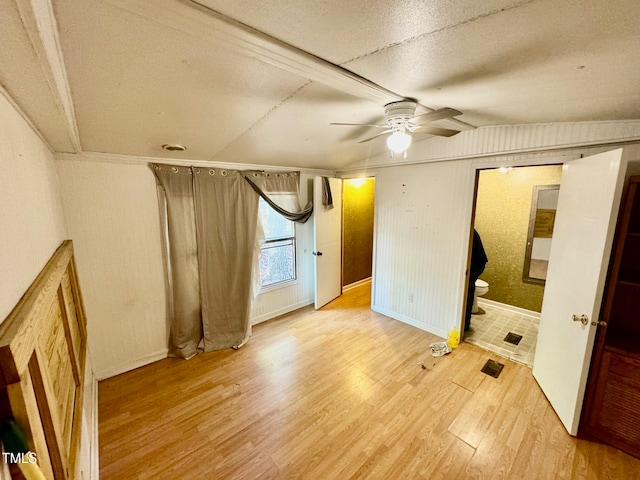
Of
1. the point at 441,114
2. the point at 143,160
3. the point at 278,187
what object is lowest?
the point at 278,187

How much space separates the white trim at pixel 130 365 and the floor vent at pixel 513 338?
152 inches

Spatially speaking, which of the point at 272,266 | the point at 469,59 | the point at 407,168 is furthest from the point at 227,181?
the point at 469,59

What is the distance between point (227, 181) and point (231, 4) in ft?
7.05

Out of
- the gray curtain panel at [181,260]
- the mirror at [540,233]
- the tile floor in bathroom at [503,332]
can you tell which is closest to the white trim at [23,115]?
the gray curtain panel at [181,260]

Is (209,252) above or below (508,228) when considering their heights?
below

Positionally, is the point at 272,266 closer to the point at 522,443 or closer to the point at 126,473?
the point at 126,473

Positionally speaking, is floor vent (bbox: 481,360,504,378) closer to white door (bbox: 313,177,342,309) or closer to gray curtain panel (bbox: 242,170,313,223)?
white door (bbox: 313,177,342,309)

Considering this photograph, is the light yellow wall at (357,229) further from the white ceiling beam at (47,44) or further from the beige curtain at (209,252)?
the white ceiling beam at (47,44)

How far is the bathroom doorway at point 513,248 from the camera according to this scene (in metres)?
3.41

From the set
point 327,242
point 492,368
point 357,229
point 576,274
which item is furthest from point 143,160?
point 492,368

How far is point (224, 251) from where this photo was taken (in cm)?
299

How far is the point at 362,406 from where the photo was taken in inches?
85.6

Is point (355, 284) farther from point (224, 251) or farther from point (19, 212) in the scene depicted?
point (19, 212)

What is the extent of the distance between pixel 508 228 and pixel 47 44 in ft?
15.3
